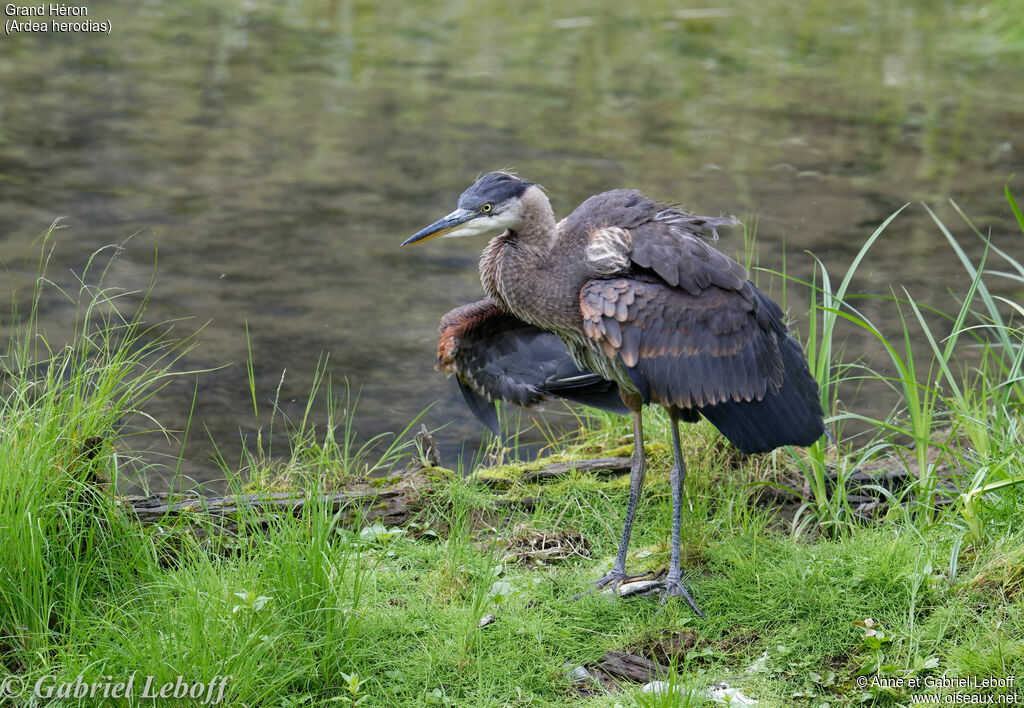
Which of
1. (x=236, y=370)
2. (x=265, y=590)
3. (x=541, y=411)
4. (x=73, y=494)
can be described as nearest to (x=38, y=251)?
(x=236, y=370)

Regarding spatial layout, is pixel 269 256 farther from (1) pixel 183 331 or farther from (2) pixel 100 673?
(2) pixel 100 673

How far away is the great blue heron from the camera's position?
13.6 ft

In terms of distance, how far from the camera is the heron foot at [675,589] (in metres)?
4.14

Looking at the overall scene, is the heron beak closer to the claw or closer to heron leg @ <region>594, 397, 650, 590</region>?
heron leg @ <region>594, 397, 650, 590</region>

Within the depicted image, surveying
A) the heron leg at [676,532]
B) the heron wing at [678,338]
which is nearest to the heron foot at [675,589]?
the heron leg at [676,532]

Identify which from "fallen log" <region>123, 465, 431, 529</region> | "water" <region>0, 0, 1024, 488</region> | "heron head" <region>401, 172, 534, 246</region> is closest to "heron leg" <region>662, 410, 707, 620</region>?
"heron head" <region>401, 172, 534, 246</region>

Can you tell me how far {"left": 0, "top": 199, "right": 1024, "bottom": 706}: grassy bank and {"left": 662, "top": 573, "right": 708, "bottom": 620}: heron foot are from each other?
44 millimetres

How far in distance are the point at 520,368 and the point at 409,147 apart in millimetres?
6231

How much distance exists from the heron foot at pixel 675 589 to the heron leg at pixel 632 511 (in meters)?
0.19

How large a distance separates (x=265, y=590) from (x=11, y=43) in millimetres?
11785

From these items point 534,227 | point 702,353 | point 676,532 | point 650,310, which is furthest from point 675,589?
point 534,227

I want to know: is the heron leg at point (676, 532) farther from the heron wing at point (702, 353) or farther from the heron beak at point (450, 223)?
the heron beak at point (450, 223)

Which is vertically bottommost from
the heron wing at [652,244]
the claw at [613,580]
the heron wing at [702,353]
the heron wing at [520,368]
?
the claw at [613,580]

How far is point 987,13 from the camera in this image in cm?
1595
